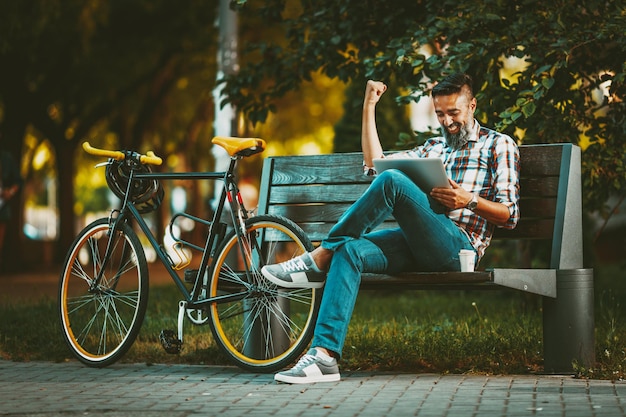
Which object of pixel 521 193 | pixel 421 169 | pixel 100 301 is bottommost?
pixel 100 301

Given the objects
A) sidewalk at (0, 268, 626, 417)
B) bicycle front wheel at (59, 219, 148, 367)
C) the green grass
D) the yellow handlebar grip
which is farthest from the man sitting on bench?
the yellow handlebar grip

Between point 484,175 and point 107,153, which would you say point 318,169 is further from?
point 107,153

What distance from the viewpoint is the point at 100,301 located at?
6.88 m

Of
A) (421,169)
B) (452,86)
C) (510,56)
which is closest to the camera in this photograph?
(421,169)

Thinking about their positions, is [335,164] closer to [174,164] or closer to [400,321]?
[400,321]

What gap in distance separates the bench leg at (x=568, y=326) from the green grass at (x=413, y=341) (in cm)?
10

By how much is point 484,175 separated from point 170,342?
77.1 inches

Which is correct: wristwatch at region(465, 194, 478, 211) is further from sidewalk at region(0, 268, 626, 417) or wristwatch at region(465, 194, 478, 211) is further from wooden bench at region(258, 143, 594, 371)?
sidewalk at region(0, 268, 626, 417)

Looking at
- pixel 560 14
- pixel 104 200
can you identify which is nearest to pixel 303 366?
pixel 560 14

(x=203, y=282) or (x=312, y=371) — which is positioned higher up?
(x=203, y=282)

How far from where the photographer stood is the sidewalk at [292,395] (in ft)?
16.3

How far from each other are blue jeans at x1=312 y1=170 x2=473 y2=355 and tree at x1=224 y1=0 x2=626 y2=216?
57.2 inches

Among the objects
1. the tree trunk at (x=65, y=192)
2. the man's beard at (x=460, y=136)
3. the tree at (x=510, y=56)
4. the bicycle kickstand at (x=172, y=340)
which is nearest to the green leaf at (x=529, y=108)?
the tree at (x=510, y=56)

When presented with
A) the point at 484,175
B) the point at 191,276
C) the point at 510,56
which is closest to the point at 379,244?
the point at 484,175
